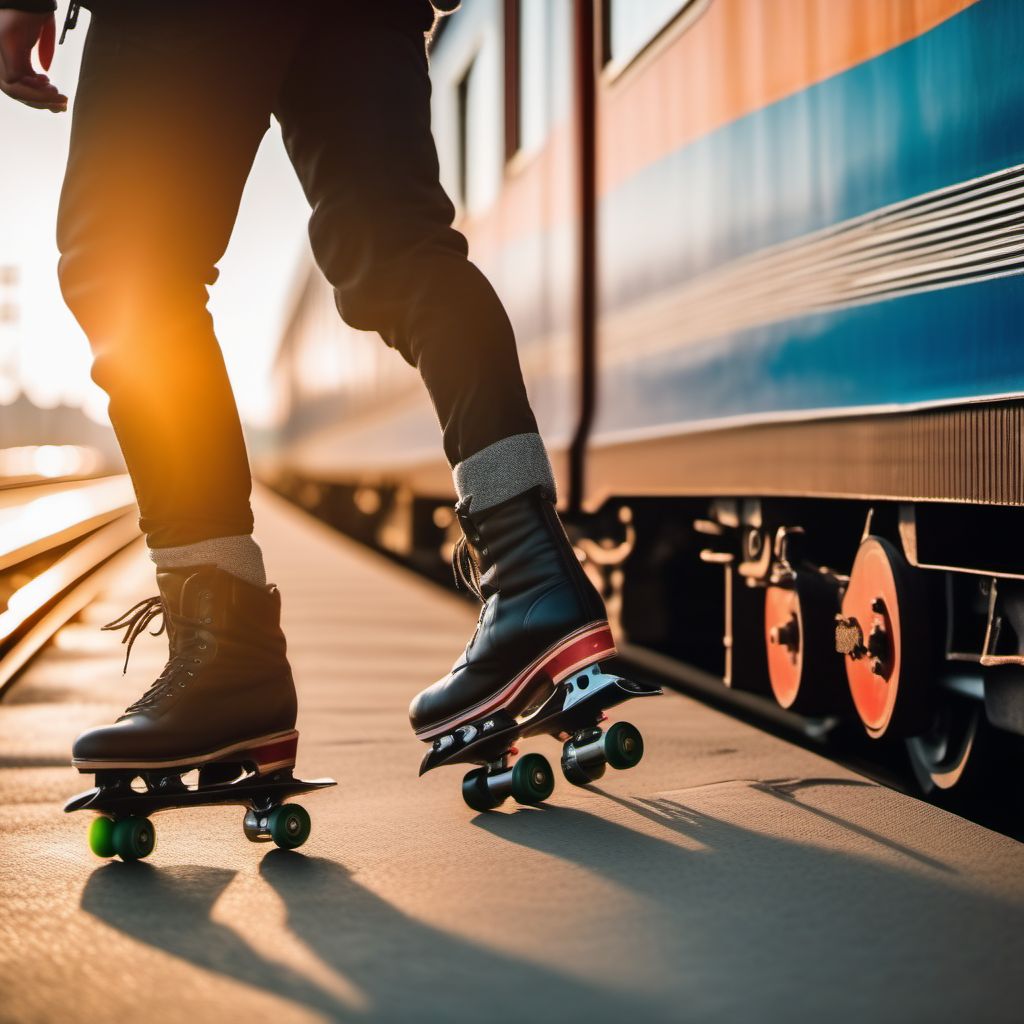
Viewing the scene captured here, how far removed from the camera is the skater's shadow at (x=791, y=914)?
150 cm

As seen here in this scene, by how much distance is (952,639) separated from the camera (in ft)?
10.0

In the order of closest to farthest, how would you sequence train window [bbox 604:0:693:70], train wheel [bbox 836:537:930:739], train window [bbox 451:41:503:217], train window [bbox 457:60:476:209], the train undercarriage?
the train undercarriage → train wheel [bbox 836:537:930:739] → train window [bbox 604:0:693:70] → train window [bbox 451:41:503:217] → train window [bbox 457:60:476:209]

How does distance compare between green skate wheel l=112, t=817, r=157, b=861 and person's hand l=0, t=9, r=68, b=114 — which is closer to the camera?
green skate wheel l=112, t=817, r=157, b=861

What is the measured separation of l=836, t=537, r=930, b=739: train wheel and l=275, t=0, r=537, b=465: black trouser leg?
1064mm

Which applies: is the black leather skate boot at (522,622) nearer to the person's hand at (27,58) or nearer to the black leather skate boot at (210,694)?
the black leather skate boot at (210,694)

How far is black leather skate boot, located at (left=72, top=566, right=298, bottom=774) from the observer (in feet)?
6.96

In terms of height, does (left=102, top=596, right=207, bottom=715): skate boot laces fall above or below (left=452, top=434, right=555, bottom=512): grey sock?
below

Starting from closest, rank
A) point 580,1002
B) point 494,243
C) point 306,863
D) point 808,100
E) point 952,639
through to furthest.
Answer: point 580,1002 < point 306,863 < point 952,639 < point 808,100 < point 494,243

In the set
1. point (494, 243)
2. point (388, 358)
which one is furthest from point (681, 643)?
point (388, 358)

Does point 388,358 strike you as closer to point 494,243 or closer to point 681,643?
point 494,243

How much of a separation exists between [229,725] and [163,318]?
22.8 inches

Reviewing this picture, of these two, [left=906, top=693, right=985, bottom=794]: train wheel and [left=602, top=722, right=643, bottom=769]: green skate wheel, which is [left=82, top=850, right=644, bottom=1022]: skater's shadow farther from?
[left=906, top=693, right=985, bottom=794]: train wheel

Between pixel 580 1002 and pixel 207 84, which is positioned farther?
pixel 207 84

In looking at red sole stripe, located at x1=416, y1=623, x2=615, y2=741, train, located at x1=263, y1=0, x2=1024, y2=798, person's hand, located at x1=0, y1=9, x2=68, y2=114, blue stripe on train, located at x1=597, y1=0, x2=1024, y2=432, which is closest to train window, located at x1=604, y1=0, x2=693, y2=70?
train, located at x1=263, y1=0, x2=1024, y2=798
